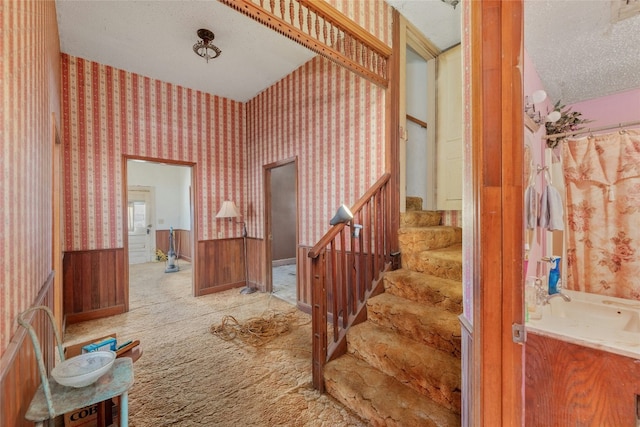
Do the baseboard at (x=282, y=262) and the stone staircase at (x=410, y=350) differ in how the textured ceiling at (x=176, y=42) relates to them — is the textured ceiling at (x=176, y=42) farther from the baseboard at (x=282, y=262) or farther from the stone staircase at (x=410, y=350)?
the baseboard at (x=282, y=262)

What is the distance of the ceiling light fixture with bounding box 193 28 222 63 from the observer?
2832 millimetres

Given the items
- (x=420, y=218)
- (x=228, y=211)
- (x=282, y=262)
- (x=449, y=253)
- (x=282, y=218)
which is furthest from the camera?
(x=282, y=218)

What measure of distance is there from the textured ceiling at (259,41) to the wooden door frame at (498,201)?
4.52 feet

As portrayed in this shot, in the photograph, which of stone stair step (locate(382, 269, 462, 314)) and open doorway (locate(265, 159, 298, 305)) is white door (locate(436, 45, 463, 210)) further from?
open doorway (locate(265, 159, 298, 305))

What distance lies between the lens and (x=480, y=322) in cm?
91

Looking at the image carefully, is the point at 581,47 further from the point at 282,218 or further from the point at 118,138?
the point at 282,218

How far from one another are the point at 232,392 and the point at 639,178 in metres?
3.15

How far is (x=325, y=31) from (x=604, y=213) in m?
2.35

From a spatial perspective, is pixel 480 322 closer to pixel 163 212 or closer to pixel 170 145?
pixel 170 145

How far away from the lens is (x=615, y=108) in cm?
245

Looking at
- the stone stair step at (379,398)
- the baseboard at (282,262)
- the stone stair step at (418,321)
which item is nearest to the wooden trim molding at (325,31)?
the stone stair step at (418,321)

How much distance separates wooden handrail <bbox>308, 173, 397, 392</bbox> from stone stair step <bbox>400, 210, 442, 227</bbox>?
26 cm

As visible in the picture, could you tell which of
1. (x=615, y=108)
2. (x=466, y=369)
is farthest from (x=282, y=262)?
(x=615, y=108)

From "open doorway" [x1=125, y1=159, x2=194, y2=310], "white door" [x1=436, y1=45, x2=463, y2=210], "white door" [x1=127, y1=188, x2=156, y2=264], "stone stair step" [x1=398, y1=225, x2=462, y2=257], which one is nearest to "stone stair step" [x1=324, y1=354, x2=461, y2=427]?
"stone stair step" [x1=398, y1=225, x2=462, y2=257]
